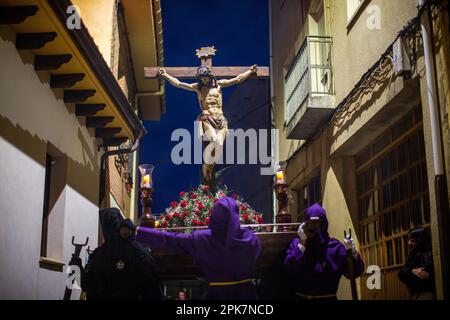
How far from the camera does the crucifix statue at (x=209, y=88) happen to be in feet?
31.6

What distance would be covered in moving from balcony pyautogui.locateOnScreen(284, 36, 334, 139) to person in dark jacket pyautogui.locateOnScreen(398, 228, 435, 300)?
13.4 ft

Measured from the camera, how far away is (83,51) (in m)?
6.77

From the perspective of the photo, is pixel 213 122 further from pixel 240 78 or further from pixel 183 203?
pixel 183 203

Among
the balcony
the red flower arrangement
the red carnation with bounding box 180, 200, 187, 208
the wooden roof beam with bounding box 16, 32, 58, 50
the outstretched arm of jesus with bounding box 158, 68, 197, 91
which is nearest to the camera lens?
the wooden roof beam with bounding box 16, 32, 58, 50

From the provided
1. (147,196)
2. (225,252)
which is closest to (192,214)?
(147,196)

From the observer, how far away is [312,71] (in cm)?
1063

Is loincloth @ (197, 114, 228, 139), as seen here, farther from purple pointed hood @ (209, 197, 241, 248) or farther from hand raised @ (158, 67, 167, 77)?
purple pointed hood @ (209, 197, 241, 248)

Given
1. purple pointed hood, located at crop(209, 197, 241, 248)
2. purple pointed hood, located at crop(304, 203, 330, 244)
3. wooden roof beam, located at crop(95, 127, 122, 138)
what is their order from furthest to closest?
wooden roof beam, located at crop(95, 127, 122, 138)
purple pointed hood, located at crop(304, 203, 330, 244)
purple pointed hood, located at crop(209, 197, 241, 248)

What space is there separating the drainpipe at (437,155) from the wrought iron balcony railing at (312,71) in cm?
377

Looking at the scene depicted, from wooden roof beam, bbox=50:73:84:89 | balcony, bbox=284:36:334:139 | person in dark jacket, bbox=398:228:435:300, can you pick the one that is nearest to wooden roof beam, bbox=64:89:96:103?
wooden roof beam, bbox=50:73:84:89

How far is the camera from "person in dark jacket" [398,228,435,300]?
5938mm

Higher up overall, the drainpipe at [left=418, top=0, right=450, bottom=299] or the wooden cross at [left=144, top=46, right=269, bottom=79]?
the wooden cross at [left=144, top=46, right=269, bottom=79]

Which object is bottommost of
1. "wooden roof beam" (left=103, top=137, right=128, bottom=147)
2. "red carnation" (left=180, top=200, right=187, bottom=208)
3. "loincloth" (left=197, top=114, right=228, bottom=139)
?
"red carnation" (left=180, top=200, right=187, bottom=208)

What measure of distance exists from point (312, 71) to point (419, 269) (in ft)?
17.6
